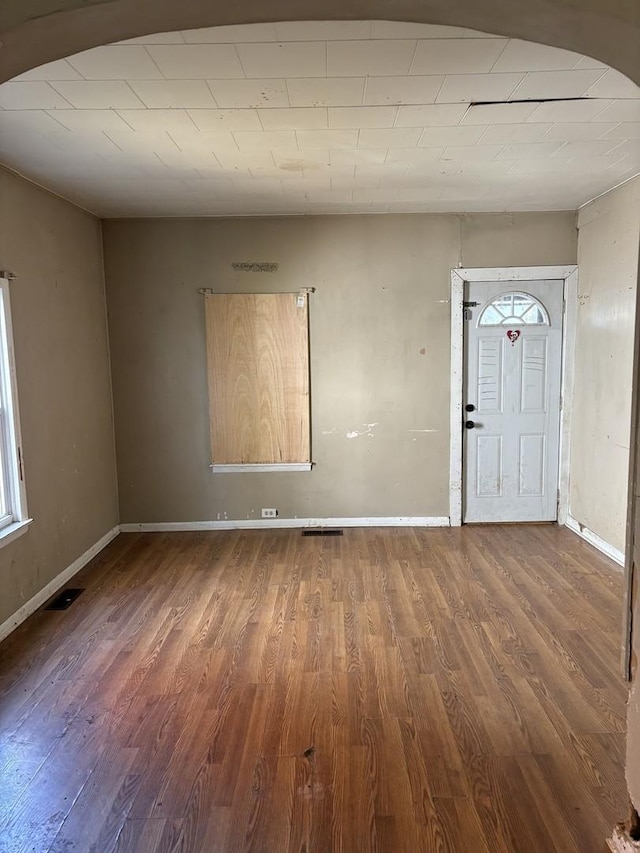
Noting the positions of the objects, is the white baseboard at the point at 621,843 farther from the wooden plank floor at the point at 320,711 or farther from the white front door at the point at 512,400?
the white front door at the point at 512,400

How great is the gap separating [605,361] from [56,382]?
13.0 ft

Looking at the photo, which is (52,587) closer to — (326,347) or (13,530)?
(13,530)

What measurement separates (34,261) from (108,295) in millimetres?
1129

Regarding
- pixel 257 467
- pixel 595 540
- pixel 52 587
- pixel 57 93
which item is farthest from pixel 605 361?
pixel 52 587

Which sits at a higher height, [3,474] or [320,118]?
[320,118]

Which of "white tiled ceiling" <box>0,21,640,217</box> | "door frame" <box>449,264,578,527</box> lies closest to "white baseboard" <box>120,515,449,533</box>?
"door frame" <box>449,264,578,527</box>

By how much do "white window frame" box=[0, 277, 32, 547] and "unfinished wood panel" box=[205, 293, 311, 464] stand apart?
1.70 metres

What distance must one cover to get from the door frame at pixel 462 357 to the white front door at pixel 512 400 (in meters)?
0.05

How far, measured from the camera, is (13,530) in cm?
313

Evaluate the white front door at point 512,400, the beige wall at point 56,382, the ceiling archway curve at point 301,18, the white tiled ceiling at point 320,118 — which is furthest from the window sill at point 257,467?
the ceiling archway curve at point 301,18

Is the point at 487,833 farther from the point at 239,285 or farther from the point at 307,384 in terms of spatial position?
the point at 239,285

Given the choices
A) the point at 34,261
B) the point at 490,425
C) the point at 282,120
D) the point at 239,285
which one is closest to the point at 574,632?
the point at 490,425

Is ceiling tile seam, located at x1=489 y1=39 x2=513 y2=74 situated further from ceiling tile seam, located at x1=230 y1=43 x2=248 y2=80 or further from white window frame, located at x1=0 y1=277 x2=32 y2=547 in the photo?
white window frame, located at x1=0 y1=277 x2=32 y2=547

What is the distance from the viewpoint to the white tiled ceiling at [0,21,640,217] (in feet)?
6.64
